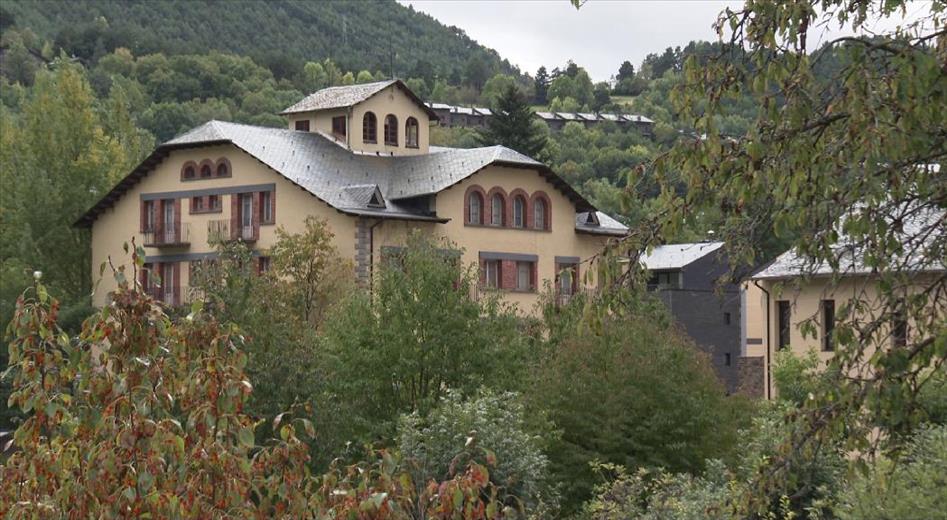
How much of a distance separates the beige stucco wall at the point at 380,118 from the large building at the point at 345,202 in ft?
0.29

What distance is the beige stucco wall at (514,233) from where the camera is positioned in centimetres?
7006

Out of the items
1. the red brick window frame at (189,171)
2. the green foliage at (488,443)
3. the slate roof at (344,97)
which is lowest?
the green foliage at (488,443)

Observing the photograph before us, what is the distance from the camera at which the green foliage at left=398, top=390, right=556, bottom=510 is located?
35000mm

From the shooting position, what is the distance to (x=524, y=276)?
239 feet

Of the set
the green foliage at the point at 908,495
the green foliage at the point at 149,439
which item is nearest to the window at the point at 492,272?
the green foliage at the point at 908,495

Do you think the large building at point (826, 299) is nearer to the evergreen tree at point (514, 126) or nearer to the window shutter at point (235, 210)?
the evergreen tree at point (514, 126)

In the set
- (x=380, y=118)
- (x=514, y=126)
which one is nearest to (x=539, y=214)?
(x=380, y=118)

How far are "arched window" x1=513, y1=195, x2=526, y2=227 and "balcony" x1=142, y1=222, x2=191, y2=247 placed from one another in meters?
A: 12.3

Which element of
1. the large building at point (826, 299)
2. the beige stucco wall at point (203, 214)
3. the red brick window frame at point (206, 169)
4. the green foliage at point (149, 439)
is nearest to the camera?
the large building at point (826, 299)

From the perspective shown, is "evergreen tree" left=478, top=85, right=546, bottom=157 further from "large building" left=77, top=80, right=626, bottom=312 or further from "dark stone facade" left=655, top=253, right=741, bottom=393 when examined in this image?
"large building" left=77, top=80, right=626, bottom=312

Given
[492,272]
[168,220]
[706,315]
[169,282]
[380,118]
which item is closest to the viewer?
[492,272]

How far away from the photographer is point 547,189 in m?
73.6

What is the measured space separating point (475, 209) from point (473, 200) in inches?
13.7

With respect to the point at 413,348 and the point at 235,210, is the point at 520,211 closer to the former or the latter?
the point at 235,210
